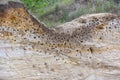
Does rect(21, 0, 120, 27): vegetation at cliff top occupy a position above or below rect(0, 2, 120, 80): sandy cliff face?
above

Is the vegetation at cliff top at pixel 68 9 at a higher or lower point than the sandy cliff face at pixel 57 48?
higher

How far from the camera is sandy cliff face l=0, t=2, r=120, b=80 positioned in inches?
168

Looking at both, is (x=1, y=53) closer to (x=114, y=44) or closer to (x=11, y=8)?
(x=11, y=8)

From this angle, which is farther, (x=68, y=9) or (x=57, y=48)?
(x=68, y=9)

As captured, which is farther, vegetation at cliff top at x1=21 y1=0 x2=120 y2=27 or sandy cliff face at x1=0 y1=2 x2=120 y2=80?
vegetation at cliff top at x1=21 y1=0 x2=120 y2=27

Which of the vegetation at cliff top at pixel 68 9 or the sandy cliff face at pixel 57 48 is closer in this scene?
the sandy cliff face at pixel 57 48

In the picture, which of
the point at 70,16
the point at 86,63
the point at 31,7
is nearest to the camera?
the point at 86,63

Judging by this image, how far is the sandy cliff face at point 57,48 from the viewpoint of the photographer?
4273mm

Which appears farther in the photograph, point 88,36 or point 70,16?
point 70,16

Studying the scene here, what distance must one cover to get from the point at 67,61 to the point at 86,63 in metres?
0.25

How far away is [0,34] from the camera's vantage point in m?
4.22

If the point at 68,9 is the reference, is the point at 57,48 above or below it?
below

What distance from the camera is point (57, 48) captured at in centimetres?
444

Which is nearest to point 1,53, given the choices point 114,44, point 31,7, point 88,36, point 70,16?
point 88,36
